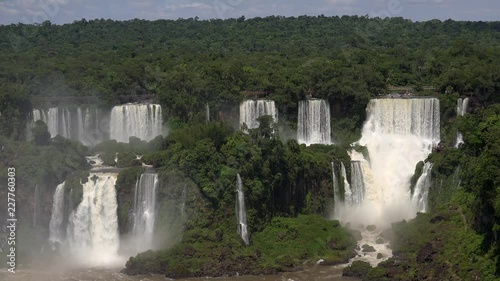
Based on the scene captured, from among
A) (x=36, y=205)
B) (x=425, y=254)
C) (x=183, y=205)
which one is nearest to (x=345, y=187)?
(x=425, y=254)

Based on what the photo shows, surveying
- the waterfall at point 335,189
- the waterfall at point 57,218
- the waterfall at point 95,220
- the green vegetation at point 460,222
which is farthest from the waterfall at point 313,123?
the waterfall at point 57,218

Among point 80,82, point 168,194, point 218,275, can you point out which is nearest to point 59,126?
point 80,82

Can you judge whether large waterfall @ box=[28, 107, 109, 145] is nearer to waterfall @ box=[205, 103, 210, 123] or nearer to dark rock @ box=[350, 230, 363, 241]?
waterfall @ box=[205, 103, 210, 123]

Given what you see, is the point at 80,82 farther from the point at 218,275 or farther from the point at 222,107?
the point at 218,275

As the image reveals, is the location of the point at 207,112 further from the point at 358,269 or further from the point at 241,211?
the point at 358,269

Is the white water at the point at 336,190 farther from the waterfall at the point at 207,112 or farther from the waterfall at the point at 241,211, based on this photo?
the waterfall at the point at 207,112
